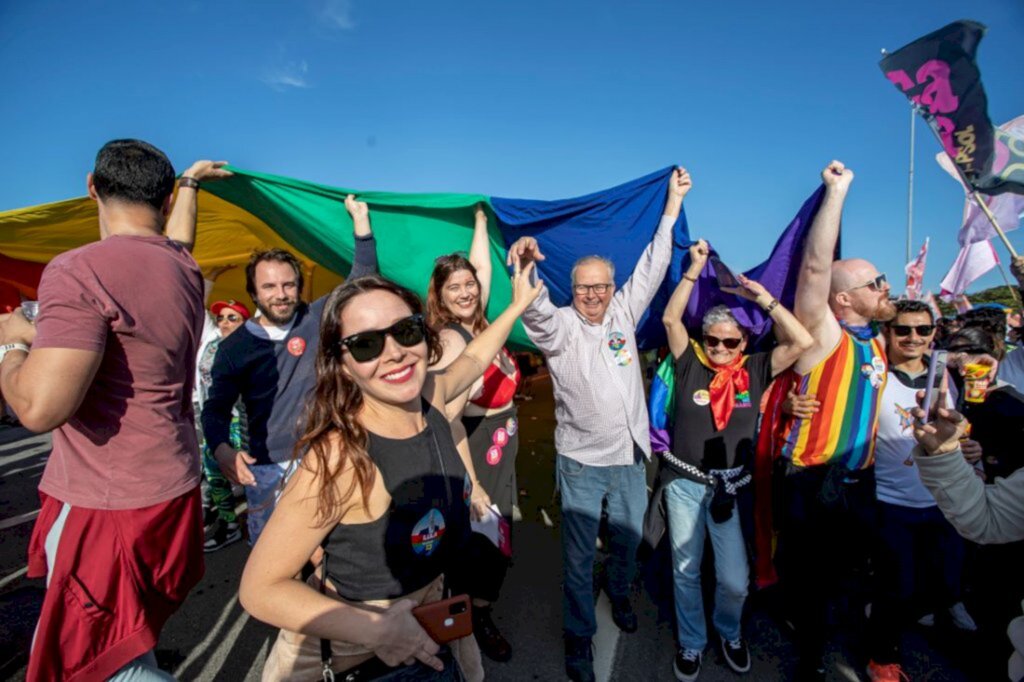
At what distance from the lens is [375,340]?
1311 mm

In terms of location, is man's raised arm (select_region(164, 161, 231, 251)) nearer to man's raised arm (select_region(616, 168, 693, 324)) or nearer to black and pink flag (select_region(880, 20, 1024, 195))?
man's raised arm (select_region(616, 168, 693, 324))

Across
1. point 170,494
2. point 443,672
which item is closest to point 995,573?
point 443,672

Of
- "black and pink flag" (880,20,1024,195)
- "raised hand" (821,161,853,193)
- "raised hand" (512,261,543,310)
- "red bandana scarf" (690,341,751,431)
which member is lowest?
"red bandana scarf" (690,341,751,431)

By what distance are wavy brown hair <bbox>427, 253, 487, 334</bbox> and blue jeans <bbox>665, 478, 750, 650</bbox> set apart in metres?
1.48

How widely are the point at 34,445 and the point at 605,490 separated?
843 centimetres

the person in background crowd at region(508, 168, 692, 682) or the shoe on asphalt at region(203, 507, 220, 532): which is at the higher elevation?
the person in background crowd at region(508, 168, 692, 682)

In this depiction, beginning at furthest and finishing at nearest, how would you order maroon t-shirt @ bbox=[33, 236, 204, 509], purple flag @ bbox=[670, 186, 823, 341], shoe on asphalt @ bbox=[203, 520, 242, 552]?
1. shoe on asphalt @ bbox=[203, 520, 242, 552]
2. purple flag @ bbox=[670, 186, 823, 341]
3. maroon t-shirt @ bbox=[33, 236, 204, 509]

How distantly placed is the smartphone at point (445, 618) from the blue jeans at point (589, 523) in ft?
4.93

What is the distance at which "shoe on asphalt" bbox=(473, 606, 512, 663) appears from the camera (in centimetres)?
265

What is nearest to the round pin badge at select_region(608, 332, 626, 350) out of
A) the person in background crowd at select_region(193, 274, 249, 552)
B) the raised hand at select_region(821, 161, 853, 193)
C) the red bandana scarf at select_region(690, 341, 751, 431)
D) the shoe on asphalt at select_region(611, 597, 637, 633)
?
the red bandana scarf at select_region(690, 341, 751, 431)

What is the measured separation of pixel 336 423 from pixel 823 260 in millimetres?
2329

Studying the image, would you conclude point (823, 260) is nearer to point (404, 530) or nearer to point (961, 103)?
point (961, 103)

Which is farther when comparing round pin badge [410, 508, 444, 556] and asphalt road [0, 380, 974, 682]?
asphalt road [0, 380, 974, 682]

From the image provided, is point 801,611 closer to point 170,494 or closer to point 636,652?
point 636,652
